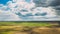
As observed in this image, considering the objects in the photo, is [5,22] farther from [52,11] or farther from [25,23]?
[52,11]

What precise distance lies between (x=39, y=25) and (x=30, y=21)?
12cm

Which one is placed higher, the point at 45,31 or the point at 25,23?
the point at 25,23

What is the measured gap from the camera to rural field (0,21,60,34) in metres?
1.62

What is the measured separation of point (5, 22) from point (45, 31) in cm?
49

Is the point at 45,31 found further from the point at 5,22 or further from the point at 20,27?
the point at 5,22

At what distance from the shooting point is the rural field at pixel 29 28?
1.62 metres

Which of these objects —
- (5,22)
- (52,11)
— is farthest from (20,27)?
(52,11)

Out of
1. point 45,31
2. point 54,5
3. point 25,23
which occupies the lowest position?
point 45,31

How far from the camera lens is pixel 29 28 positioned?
5.38ft

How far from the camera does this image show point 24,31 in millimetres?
1622

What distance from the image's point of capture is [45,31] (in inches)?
63.7

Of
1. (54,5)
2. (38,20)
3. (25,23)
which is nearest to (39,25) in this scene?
(38,20)

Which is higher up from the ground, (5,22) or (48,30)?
(5,22)

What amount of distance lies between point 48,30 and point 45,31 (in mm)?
38
